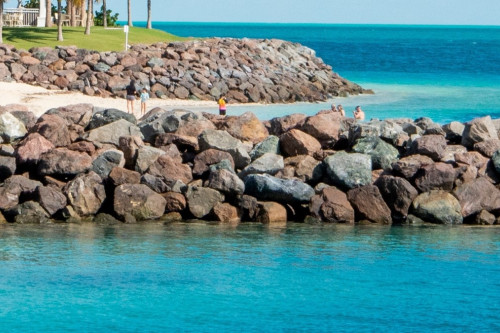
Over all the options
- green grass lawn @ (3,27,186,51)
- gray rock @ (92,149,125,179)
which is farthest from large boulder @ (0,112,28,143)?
green grass lawn @ (3,27,186,51)

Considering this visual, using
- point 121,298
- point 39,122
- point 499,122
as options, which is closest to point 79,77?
point 39,122

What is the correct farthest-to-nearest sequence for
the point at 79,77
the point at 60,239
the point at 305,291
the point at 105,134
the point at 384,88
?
the point at 384,88 → the point at 79,77 → the point at 105,134 → the point at 60,239 → the point at 305,291

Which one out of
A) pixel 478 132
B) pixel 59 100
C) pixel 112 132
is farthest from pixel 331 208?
pixel 59 100

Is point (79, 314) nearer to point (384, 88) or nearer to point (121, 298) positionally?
point (121, 298)

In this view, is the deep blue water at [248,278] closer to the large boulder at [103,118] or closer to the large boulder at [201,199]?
the large boulder at [201,199]

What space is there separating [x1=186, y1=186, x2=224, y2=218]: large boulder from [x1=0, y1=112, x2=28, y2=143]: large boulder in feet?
21.1

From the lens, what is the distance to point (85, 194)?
24.5 meters

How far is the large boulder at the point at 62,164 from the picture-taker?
25.2m

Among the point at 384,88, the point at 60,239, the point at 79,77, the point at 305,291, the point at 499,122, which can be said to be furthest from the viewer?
the point at 384,88

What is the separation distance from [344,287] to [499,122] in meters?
12.8

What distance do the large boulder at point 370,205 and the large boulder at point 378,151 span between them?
79.7 inches

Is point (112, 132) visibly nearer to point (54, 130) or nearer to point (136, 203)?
point (54, 130)

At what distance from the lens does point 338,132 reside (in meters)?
28.2

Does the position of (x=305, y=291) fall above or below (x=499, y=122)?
below
